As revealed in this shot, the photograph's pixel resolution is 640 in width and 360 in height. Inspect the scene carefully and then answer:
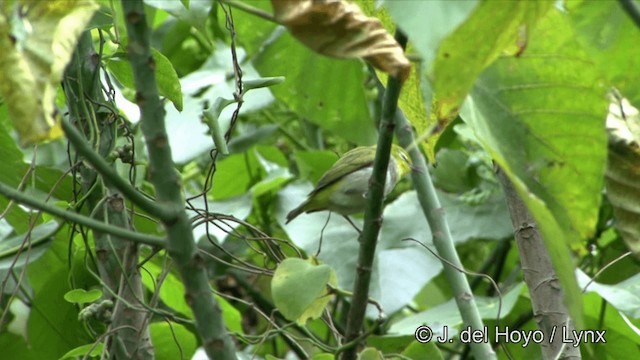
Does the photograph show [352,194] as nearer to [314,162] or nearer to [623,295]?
[314,162]

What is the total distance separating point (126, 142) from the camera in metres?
0.98

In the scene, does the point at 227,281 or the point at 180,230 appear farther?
the point at 227,281

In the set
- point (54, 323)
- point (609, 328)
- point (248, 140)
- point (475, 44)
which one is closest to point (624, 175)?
point (475, 44)

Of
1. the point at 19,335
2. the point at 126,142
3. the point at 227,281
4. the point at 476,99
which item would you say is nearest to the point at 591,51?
the point at 476,99

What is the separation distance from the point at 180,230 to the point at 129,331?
43 centimetres

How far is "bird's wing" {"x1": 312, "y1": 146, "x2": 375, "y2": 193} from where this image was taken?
1.91 meters

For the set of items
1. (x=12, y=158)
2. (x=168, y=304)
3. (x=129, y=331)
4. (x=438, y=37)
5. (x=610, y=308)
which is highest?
(x=12, y=158)

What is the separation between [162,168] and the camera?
0.54m

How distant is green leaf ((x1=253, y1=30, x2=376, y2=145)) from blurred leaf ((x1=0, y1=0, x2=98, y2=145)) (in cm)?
90

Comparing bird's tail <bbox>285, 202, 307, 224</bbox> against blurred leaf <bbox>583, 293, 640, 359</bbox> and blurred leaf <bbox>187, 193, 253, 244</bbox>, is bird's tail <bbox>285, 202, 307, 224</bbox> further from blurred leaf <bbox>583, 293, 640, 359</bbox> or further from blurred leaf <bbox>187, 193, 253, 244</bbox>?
blurred leaf <bbox>583, 293, 640, 359</bbox>

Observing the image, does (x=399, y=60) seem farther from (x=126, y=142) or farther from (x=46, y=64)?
(x=126, y=142)

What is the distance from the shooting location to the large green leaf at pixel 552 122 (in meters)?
0.51

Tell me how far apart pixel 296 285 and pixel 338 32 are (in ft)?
1.06

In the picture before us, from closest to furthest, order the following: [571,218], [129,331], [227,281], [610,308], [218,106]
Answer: [571,218] → [218,106] → [129,331] → [610,308] → [227,281]
